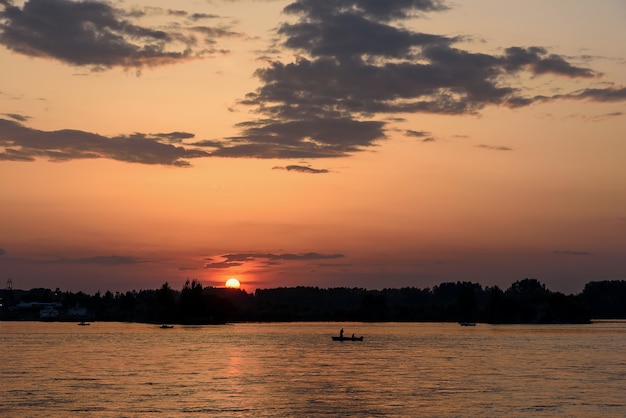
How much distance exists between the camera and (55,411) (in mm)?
76188

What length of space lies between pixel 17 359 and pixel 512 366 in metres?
81.9

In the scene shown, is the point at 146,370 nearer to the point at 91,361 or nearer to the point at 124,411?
the point at 91,361

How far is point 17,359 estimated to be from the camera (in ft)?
476

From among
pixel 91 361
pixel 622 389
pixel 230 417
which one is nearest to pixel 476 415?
pixel 230 417

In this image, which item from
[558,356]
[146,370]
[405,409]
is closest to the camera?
[405,409]

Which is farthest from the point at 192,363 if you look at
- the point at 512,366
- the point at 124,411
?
the point at 124,411

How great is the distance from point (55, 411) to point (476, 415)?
37466 mm

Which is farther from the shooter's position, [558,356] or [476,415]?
[558,356]

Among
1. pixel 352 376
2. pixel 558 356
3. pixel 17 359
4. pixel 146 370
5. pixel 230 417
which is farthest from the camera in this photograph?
pixel 558 356

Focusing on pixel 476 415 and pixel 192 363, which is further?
pixel 192 363

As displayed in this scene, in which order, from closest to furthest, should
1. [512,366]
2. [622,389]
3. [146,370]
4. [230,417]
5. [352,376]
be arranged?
[230,417] < [622,389] < [352,376] < [146,370] < [512,366]

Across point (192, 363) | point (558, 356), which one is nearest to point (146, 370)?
point (192, 363)

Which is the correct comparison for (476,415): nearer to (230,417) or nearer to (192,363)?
(230,417)

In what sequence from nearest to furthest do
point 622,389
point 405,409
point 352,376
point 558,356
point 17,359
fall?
point 405,409
point 622,389
point 352,376
point 17,359
point 558,356
